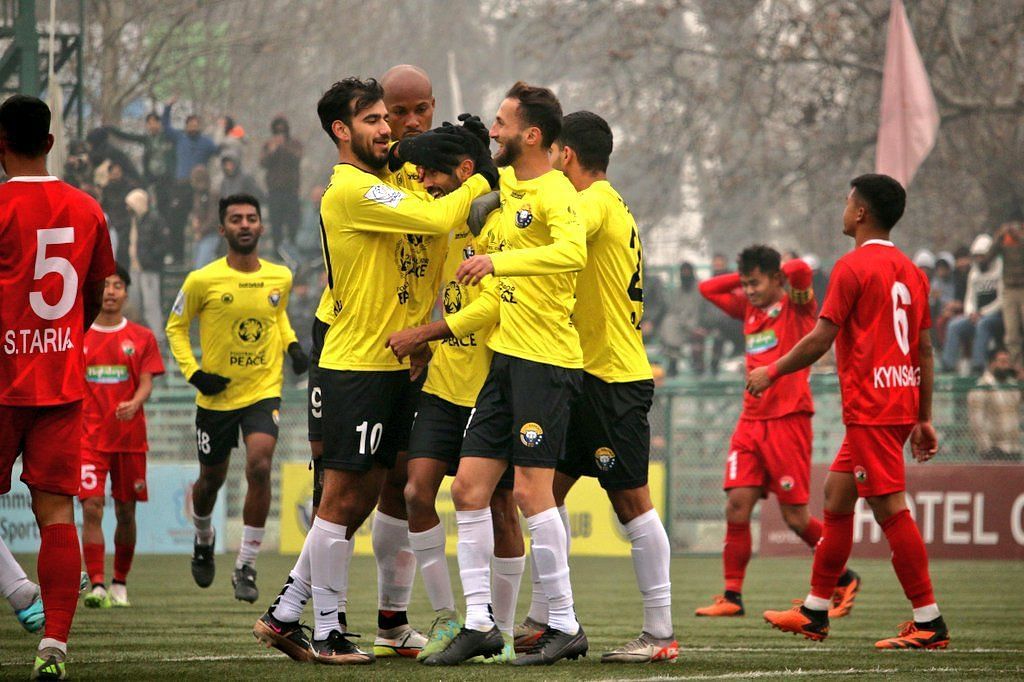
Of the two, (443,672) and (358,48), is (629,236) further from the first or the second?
(358,48)

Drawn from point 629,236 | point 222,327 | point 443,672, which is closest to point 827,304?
point 629,236

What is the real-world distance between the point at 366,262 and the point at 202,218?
1473 centimetres

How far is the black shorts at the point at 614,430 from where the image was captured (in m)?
6.72

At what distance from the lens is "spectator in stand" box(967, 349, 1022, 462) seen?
56.3 feet

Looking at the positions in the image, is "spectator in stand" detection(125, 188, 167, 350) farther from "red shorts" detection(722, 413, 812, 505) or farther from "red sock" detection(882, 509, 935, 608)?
"red sock" detection(882, 509, 935, 608)

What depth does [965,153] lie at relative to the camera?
25.2 m

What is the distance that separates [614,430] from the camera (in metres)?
6.74

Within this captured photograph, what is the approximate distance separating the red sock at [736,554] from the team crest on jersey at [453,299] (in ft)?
13.1

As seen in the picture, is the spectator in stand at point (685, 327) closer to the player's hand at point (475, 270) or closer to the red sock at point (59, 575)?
the player's hand at point (475, 270)

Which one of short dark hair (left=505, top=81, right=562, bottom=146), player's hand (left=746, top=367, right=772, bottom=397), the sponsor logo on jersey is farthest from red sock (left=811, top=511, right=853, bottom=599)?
the sponsor logo on jersey

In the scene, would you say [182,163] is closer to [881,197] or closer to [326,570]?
[881,197]

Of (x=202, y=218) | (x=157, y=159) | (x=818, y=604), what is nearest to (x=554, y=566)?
(x=818, y=604)

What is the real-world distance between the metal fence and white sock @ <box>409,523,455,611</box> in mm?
11339

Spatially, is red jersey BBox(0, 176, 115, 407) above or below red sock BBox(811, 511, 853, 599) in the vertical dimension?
above
